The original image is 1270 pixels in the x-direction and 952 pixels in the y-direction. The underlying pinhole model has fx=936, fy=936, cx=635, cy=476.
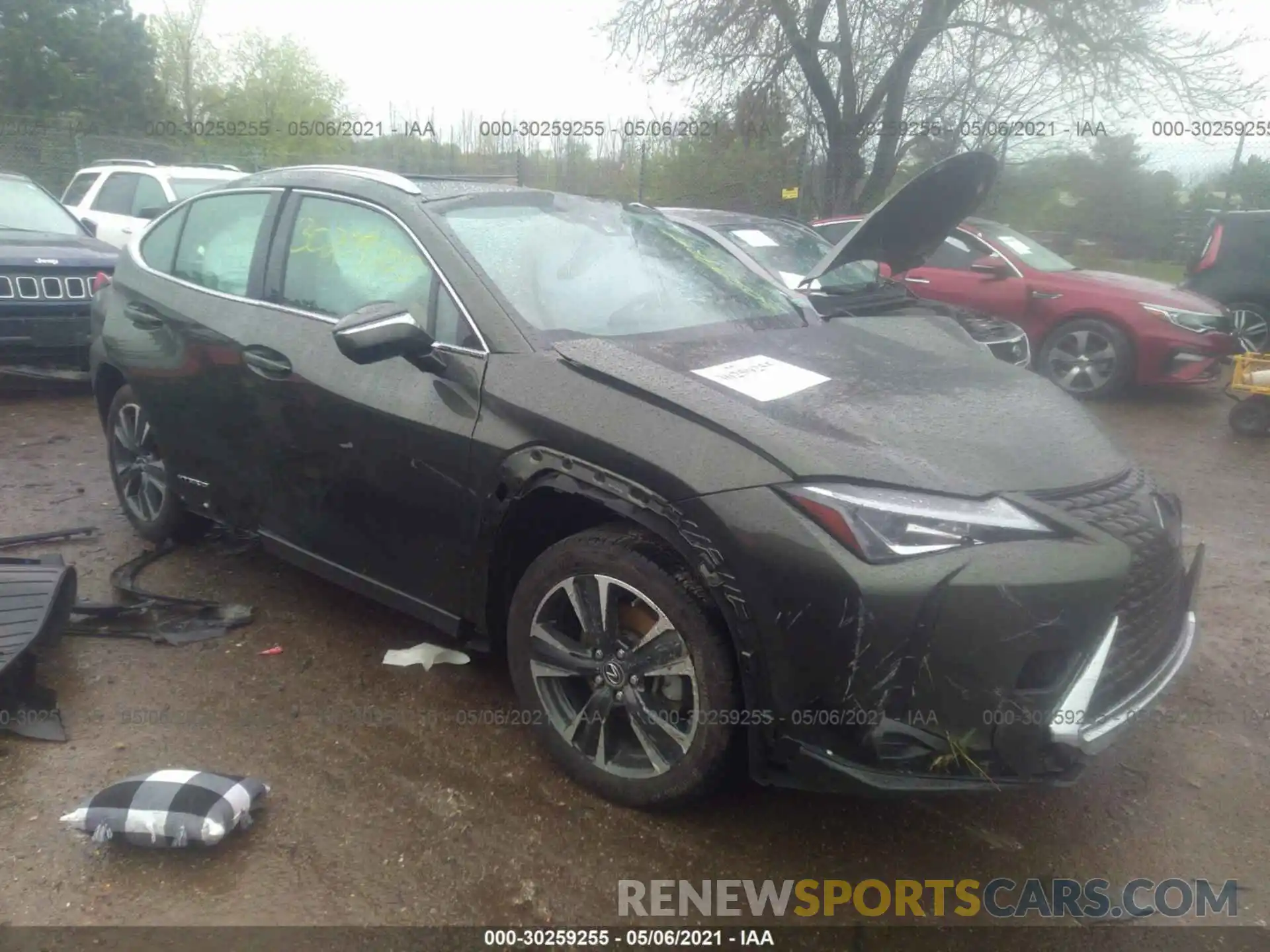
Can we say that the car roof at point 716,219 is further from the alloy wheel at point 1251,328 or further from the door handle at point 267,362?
the alloy wheel at point 1251,328

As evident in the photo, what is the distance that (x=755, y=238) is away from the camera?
7.68 metres

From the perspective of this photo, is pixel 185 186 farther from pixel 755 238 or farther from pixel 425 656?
pixel 425 656

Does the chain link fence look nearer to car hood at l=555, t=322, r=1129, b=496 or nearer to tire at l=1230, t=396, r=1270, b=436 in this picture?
tire at l=1230, t=396, r=1270, b=436

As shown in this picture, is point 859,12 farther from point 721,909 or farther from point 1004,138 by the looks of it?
point 721,909

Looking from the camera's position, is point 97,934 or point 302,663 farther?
point 302,663

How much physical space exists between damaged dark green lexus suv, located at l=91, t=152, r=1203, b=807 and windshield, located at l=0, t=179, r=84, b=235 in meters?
4.63

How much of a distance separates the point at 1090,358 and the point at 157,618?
7744 mm

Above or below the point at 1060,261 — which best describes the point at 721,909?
below

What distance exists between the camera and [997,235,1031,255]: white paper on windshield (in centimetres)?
907

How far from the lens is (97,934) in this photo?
7.36 ft

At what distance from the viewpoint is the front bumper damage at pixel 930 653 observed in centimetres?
214

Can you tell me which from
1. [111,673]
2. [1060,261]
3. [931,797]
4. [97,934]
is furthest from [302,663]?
[1060,261]

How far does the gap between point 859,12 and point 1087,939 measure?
14832mm

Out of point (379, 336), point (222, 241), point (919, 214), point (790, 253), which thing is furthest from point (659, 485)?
point (790, 253)
